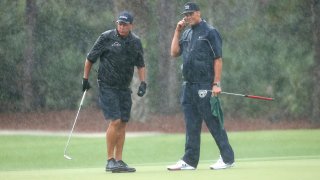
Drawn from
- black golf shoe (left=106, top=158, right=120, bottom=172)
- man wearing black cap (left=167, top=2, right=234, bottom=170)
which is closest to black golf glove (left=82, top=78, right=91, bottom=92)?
black golf shoe (left=106, top=158, right=120, bottom=172)

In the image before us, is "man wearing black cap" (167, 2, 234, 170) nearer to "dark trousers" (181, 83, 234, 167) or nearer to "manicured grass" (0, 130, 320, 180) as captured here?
"dark trousers" (181, 83, 234, 167)

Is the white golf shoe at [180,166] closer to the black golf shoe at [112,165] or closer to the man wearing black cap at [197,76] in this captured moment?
the man wearing black cap at [197,76]

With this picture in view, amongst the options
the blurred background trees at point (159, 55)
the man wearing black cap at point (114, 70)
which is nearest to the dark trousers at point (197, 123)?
the man wearing black cap at point (114, 70)

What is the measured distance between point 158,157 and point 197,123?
24.1 ft

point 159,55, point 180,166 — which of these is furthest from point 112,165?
point 159,55

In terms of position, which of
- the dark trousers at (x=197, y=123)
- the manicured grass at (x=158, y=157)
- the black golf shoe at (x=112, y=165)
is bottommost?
the manicured grass at (x=158, y=157)

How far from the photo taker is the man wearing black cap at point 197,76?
13.2 metres

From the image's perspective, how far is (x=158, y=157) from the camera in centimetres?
2078

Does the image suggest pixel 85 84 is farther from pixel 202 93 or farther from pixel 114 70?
pixel 202 93

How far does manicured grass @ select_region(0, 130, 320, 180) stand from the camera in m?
12.3

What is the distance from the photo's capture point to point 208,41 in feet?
43.3

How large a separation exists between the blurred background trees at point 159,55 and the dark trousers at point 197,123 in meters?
20.6

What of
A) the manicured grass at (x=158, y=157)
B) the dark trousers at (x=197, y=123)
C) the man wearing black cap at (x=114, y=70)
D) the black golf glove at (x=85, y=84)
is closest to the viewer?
the manicured grass at (x=158, y=157)

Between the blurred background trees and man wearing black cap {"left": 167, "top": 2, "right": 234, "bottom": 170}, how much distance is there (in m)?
20.6
